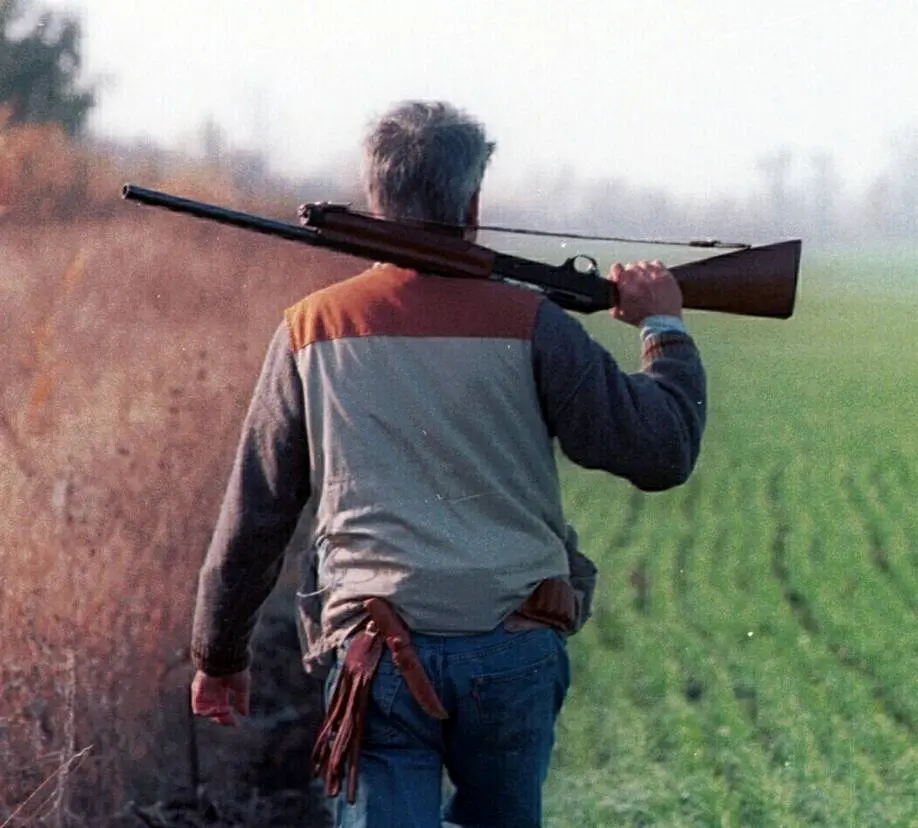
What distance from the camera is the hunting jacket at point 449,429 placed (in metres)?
2.21

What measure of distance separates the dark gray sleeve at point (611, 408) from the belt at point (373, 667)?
0.66 ft

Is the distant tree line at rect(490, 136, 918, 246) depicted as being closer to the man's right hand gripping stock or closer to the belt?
the man's right hand gripping stock

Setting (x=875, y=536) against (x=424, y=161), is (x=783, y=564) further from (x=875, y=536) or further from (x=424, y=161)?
(x=424, y=161)

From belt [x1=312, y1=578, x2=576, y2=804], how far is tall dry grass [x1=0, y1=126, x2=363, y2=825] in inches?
36.8

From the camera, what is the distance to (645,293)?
7.93 ft

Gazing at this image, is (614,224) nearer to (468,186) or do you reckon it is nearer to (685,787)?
(468,186)

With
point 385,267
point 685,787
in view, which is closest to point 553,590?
point 385,267

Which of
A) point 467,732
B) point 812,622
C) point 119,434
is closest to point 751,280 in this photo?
point 812,622

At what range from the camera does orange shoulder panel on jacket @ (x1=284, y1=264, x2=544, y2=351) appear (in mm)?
2211

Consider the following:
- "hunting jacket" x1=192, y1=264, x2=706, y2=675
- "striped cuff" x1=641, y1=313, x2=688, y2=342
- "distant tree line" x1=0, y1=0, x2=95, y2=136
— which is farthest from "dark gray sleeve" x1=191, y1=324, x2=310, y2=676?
"distant tree line" x1=0, y1=0, x2=95, y2=136

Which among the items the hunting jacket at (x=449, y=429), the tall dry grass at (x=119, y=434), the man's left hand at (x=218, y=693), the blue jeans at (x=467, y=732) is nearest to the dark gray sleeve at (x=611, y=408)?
the hunting jacket at (x=449, y=429)

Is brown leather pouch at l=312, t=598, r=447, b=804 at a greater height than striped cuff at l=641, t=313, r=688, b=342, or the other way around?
striped cuff at l=641, t=313, r=688, b=342

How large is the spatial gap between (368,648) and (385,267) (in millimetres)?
538

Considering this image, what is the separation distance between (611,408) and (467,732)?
1.61 ft
